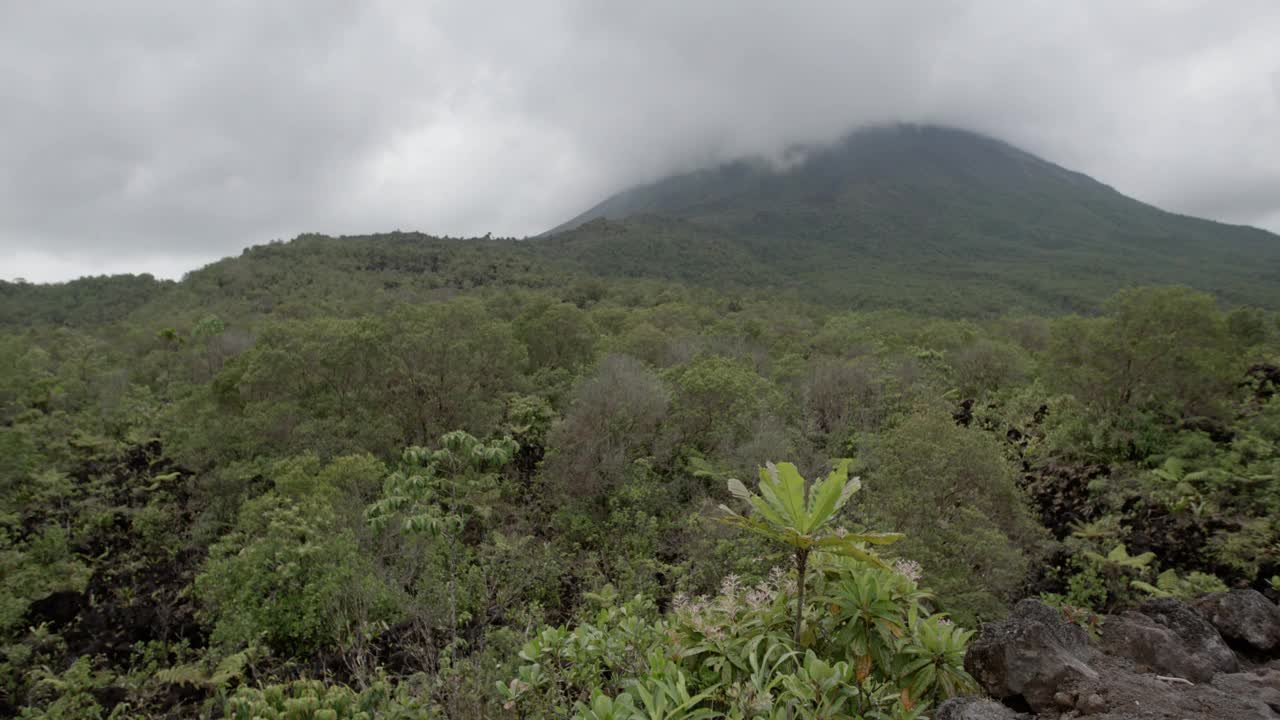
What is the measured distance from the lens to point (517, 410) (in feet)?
47.8

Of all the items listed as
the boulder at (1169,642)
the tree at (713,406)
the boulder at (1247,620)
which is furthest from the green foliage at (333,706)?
the tree at (713,406)

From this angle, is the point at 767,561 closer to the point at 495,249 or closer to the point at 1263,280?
the point at 495,249

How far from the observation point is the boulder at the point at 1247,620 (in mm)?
4062

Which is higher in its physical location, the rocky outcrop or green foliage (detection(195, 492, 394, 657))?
the rocky outcrop

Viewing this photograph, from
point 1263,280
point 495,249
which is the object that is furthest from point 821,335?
point 1263,280

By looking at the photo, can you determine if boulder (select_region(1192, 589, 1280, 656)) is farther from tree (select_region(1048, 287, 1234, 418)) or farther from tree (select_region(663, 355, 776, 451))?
tree (select_region(1048, 287, 1234, 418))

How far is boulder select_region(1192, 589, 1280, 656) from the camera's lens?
13.3 ft

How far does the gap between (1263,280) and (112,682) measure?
101190 millimetres

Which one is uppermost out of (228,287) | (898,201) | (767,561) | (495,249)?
(898,201)

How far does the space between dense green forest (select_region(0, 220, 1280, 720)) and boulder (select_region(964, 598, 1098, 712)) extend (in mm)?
117

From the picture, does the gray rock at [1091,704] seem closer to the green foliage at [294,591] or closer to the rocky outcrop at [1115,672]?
the rocky outcrop at [1115,672]

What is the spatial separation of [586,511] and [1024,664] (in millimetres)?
10504

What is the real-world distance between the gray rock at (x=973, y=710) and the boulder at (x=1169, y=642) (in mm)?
1364

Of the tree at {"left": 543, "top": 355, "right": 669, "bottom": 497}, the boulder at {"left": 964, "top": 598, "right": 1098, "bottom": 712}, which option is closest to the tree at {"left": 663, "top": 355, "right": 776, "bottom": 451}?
the tree at {"left": 543, "top": 355, "right": 669, "bottom": 497}
